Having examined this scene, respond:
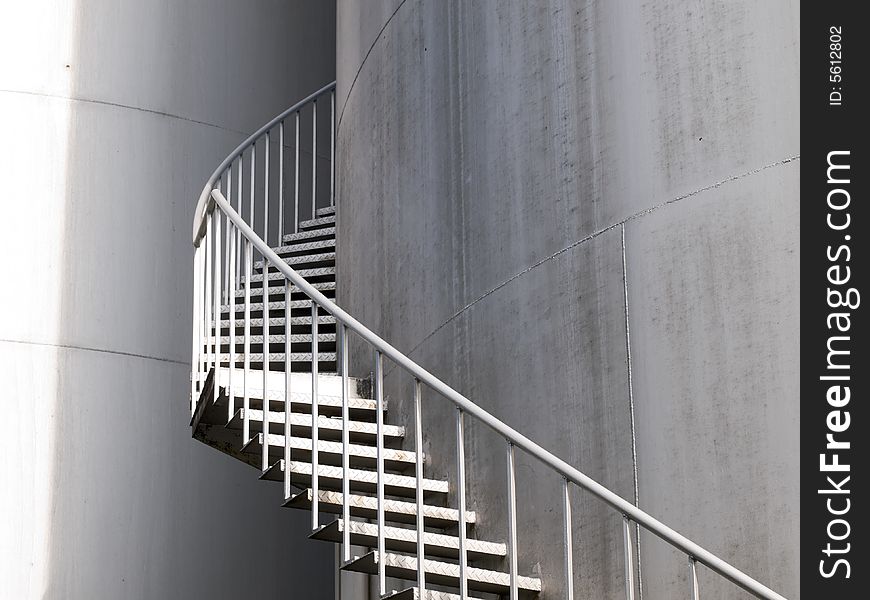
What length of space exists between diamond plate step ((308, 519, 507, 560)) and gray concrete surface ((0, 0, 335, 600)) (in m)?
4.81

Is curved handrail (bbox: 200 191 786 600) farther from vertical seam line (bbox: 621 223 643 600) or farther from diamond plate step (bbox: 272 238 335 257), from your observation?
diamond plate step (bbox: 272 238 335 257)

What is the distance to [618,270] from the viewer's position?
725 centimetres

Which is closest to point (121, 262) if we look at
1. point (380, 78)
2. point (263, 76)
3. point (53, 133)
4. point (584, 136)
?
point (53, 133)

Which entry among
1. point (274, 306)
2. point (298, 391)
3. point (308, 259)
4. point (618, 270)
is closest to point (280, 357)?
point (274, 306)

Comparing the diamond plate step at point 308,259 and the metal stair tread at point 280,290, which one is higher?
the diamond plate step at point 308,259

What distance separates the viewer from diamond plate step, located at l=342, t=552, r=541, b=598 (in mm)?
7395

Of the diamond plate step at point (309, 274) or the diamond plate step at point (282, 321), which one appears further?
the diamond plate step at point (309, 274)

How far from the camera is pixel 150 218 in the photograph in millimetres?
12625

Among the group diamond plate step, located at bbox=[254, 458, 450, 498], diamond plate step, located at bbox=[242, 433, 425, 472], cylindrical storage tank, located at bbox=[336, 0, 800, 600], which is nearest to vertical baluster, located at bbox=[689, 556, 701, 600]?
cylindrical storage tank, located at bbox=[336, 0, 800, 600]

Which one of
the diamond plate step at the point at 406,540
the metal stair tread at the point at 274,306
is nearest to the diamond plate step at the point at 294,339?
the metal stair tread at the point at 274,306

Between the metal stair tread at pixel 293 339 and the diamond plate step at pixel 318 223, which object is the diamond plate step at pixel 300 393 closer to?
the metal stair tread at pixel 293 339

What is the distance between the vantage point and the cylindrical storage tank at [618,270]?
21.7ft

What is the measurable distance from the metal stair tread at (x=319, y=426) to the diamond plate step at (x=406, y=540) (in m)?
0.70
